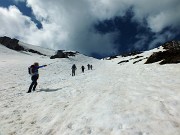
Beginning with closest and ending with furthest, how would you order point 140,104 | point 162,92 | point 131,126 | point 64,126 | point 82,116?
1. point 131,126
2. point 64,126
3. point 82,116
4. point 140,104
5. point 162,92

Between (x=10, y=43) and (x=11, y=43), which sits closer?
(x=11, y=43)

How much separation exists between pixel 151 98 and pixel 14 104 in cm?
716

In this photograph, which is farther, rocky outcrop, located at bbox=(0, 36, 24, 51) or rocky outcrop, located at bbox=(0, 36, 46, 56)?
rocky outcrop, located at bbox=(0, 36, 24, 51)

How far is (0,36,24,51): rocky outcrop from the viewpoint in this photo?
110213 mm

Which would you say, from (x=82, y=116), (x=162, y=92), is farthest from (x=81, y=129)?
(x=162, y=92)

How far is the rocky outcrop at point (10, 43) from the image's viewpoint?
110213 millimetres

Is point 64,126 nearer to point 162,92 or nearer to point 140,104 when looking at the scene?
point 140,104

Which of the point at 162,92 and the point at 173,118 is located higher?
the point at 162,92

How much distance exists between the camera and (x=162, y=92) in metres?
12.4

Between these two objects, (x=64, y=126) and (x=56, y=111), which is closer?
(x=64, y=126)

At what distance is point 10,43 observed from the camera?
113 metres

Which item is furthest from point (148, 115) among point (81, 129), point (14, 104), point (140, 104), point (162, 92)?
point (14, 104)

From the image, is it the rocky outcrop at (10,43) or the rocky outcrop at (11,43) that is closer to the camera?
the rocky outcrop at (11,43)

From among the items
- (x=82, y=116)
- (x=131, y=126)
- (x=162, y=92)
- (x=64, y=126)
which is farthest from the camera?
(x=162, y=92)
